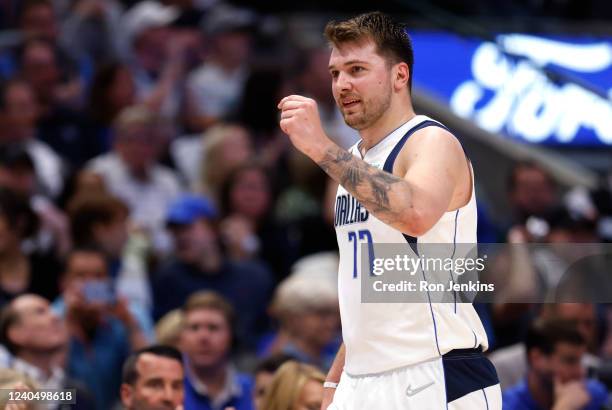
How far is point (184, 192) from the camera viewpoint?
10.1 metres

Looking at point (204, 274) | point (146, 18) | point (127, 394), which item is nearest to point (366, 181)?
point (127, 394)

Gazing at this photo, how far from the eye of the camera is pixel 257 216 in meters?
10.0

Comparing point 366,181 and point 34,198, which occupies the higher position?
point 34,198

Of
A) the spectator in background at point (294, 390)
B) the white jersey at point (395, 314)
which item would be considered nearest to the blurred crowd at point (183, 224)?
the spectator in background at point (294, 390)

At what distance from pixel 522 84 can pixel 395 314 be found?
659 centimetres

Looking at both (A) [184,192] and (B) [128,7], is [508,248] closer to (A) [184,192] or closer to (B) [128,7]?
(A) [184,192]

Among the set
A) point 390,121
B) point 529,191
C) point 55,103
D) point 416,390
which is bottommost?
point 416,390

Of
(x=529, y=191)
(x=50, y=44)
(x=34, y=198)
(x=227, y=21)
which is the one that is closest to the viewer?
(x=34, y=198)

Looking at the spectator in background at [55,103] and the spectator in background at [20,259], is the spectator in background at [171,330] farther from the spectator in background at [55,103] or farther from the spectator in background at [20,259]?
the spectator in background at [55,103]

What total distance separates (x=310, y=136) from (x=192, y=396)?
11.7 ft

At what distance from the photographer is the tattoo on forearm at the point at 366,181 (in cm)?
406

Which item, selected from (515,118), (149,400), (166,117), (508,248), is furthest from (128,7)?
(149,400)

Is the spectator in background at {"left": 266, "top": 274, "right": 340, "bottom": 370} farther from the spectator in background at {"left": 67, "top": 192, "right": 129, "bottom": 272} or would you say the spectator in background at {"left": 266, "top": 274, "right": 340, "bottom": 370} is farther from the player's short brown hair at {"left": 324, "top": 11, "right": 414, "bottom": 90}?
the player's short brown hair at {"left": 324, "top": 11, "right": 414, "bottom": 90}

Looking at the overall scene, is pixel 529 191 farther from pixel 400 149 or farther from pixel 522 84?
pixel 400 149
